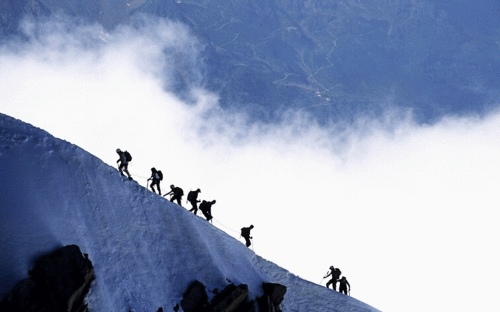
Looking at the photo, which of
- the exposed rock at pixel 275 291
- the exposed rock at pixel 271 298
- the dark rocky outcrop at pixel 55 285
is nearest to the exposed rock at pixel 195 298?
the exposed rock at pixel 271 298

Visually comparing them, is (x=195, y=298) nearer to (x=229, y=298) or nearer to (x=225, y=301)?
(x=225, y=301)

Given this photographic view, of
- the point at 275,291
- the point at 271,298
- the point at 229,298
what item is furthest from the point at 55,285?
the point at 275,291

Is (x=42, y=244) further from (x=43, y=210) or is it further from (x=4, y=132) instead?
(x=4, y=132)

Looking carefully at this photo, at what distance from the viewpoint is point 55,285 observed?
1384cm

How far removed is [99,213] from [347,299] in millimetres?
15963

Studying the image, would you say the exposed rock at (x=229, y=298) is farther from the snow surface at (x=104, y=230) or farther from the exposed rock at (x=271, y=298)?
the exposed rock at (x=271, y=298)

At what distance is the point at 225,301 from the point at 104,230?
6347 mm

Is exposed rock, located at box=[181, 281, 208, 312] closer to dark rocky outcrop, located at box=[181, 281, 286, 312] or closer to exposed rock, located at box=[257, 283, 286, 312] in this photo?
dark rocky outcrop, located at box=[181, 281, 286, 312]

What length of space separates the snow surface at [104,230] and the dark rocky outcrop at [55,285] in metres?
0.56

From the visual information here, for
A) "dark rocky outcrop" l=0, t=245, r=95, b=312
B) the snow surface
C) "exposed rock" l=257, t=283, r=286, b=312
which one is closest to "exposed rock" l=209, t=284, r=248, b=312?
the snow surface

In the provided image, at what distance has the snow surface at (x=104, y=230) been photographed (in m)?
15.4

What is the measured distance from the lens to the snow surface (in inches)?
605

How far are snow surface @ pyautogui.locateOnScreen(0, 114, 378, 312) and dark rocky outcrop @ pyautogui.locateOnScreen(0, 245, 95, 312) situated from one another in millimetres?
558

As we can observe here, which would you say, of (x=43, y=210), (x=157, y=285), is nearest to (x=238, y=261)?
(x=157, y=285)
